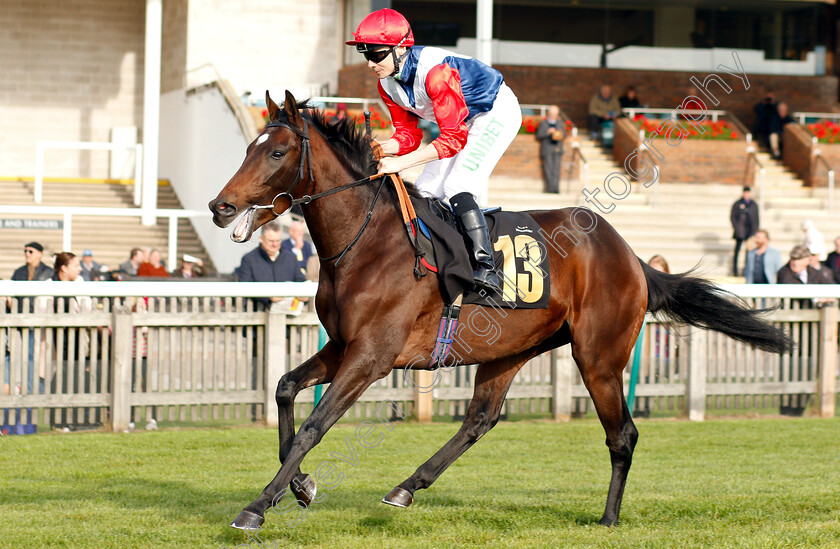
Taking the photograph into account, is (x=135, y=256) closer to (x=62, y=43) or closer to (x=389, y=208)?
(x=389, y=208)

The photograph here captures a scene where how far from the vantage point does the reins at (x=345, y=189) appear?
14.0 ft

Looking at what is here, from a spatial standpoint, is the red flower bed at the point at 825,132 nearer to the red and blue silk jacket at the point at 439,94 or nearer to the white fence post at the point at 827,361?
the white fence post at the point at 827,361

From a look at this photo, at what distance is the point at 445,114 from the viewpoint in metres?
4.47

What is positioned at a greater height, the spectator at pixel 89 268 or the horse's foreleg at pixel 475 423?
the spectator at pixel 89 268

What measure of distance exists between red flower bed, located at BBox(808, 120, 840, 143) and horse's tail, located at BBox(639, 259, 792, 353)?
42.8ft

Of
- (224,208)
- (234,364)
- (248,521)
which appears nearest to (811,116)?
(234,364)

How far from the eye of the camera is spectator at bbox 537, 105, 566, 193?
15.6m

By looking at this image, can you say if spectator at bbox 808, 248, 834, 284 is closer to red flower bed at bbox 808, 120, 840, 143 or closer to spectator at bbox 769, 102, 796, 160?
red flower bed at bbox 808, 120, 840, 143

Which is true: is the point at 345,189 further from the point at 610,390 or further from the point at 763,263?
the point at 763,263

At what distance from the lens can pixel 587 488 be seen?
18.3 ft

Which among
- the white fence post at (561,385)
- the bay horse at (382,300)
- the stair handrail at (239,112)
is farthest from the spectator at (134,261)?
the bay horse at (382,300)

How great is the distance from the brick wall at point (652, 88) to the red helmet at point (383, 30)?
15995mm

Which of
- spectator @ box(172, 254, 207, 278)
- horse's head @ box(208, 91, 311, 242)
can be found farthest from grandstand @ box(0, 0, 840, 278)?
horse's head @ box(208, 91, 311, 242)

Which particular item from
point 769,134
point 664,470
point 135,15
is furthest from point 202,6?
point 664,470
